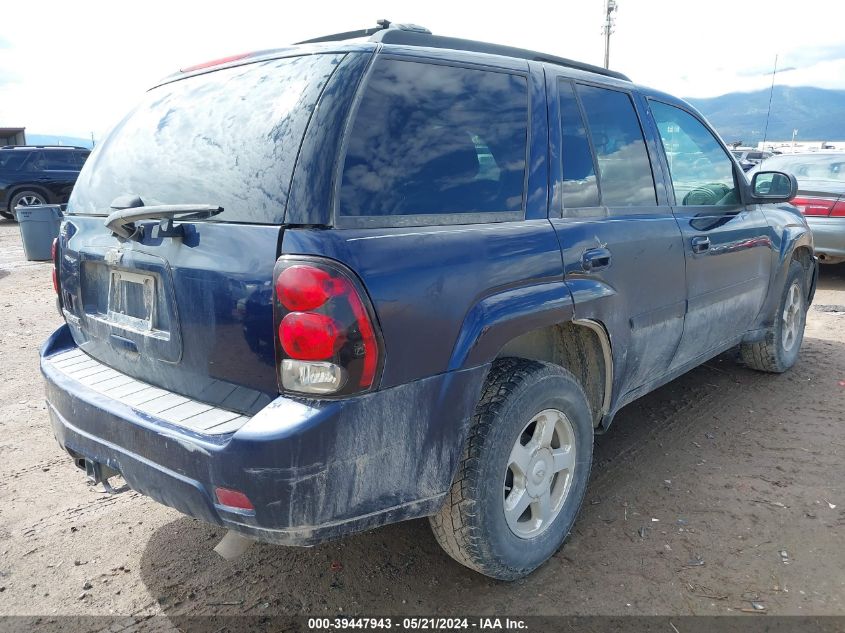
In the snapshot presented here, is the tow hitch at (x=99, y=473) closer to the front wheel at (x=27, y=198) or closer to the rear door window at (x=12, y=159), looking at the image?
the front wheel at (x=27, y=198)

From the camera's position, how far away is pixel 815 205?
7.89 m

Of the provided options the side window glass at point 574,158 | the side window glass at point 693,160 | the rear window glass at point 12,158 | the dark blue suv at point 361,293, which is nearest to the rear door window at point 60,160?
the rear window glass at point 12,158

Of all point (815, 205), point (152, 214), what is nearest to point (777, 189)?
point (152, 214)

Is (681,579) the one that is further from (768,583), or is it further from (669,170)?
(669,170)

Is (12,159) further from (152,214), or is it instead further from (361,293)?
(361,293)

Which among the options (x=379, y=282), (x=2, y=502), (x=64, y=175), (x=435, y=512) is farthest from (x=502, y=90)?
(x=64, y=175)

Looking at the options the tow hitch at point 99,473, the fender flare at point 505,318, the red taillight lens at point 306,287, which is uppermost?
the red taillight lens at point 306,287

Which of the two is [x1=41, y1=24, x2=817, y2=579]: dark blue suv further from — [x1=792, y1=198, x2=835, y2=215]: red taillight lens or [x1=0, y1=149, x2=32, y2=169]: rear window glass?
[x1=0, y1=149, x2=32, y2=169]: rear window glass

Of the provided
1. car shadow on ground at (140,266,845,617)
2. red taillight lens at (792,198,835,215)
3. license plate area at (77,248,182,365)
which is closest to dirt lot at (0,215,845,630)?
car shadow on ground at (140,266,845,617)

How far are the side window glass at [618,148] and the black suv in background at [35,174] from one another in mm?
15439

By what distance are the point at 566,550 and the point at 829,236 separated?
674 cm

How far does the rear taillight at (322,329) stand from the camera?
72.2 inches

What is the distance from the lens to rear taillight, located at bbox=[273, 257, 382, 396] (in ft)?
6.02

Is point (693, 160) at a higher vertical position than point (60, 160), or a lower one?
higher
